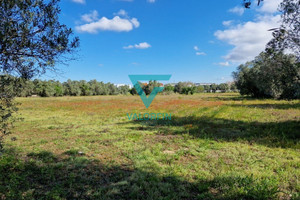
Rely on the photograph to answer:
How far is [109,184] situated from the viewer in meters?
4.29

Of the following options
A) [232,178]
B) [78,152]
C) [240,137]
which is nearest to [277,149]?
[240,137]

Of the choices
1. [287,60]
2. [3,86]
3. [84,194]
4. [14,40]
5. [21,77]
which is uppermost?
[287,60]

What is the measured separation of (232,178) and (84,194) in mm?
3916

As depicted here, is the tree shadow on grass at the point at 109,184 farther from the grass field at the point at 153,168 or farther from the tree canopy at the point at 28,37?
the tree canopy at the point at 28,37

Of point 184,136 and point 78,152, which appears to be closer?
point 78,152

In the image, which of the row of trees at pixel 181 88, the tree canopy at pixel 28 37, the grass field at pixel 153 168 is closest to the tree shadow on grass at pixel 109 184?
the grass field at pixel 153 168

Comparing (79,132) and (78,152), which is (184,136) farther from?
(79,132)

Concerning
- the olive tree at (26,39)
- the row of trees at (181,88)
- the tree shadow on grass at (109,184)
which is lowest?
the tree shadow on grass at (109,184)

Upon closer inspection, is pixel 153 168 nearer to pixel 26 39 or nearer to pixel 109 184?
pixel 109 184

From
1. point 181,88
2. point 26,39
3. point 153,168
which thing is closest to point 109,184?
point 153,168

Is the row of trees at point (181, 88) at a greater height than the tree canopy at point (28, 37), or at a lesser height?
greater

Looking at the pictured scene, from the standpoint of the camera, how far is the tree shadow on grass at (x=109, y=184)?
3.77 m

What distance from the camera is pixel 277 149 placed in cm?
671

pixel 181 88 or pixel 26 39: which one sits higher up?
pixel 181 88
